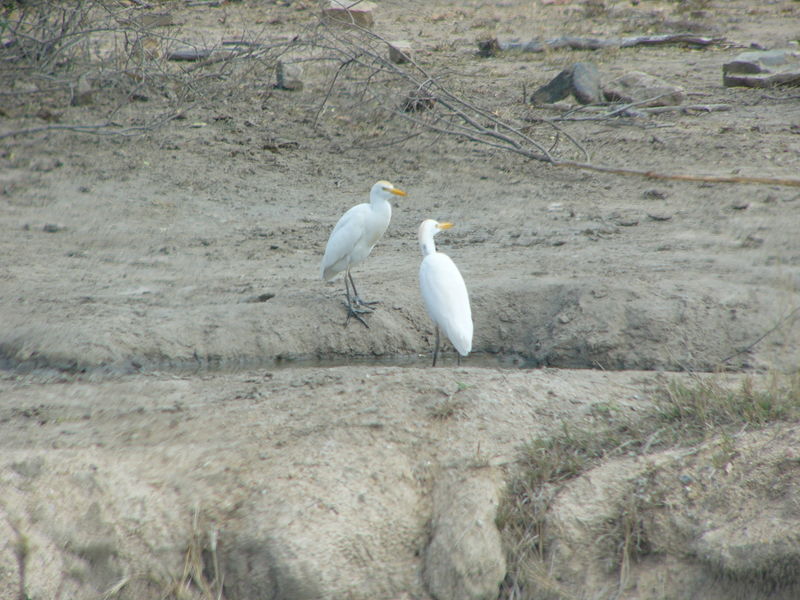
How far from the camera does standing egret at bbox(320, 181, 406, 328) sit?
560 cm

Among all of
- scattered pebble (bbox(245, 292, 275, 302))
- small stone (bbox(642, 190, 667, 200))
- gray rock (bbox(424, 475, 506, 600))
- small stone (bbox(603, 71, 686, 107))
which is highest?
gray rock (bbox(424, 475, 506, 600))

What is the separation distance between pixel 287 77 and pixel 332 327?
548 centimetres

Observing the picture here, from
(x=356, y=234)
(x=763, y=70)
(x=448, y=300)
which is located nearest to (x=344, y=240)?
(x=356, y=234)

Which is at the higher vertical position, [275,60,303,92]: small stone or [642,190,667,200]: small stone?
[275,60,303,92]: small stone

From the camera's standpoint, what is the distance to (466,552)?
3.19m

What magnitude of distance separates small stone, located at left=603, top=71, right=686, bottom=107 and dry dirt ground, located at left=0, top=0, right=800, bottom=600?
0.27 meters

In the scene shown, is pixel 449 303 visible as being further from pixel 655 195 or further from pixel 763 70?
pixel 763 70

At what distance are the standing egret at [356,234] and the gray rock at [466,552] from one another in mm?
2399

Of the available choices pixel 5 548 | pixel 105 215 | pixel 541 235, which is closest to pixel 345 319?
pixel 541 235

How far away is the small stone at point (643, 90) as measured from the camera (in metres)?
8.90

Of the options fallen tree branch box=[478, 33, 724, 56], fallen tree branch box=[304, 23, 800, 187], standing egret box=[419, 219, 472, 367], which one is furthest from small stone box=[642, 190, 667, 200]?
fallen tree branch box=[478, 33, 724, 56]

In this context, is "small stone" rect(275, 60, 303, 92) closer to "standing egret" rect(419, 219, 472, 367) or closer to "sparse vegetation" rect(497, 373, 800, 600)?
"standing egret" rect(419, 219, 472, 367)

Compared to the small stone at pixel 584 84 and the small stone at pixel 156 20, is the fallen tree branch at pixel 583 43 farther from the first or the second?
the small stone at pixel 156 20

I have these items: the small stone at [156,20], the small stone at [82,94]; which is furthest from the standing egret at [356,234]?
the small stone at [156,20]
